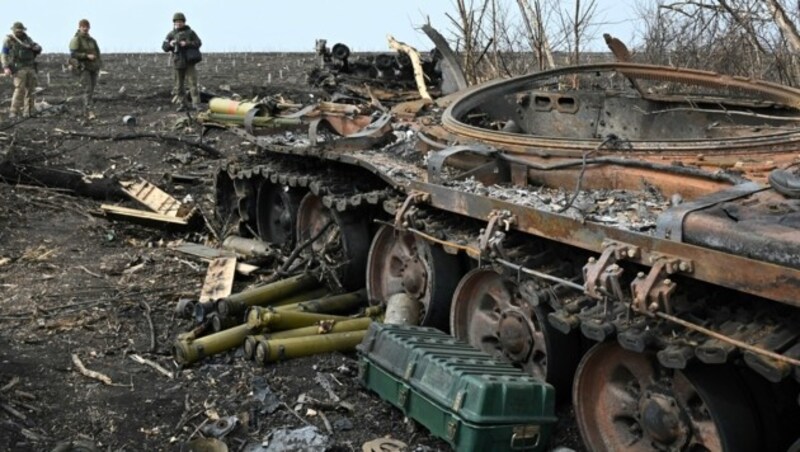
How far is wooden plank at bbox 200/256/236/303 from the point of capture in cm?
864

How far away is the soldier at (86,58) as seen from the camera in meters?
18.3

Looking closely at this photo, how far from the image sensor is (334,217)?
28.7 ft

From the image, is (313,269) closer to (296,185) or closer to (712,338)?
(296,185)

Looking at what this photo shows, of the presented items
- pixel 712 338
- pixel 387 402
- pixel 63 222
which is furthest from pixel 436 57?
pixel 712 338

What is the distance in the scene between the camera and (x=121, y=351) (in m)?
7.47

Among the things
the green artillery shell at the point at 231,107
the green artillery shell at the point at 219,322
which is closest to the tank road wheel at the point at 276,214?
the green artillery shell at the point at 231,107

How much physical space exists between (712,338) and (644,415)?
2.74 feet

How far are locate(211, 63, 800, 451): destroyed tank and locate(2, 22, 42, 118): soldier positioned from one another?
8.94 m

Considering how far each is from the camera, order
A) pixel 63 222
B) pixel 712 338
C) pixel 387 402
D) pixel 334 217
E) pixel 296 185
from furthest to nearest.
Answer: pixel 63 222 → pixel 296 185 → pixel 334 217 → pixel 387 402 → pixel 712 338

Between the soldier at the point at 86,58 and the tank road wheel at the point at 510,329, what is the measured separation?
507 inches

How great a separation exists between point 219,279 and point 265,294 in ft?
2.74

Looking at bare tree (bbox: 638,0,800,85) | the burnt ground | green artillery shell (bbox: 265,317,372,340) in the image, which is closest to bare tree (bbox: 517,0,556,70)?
bare tree (bbox: 638,0,800,85)

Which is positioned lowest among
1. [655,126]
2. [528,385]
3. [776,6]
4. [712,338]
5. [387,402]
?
[387,402]

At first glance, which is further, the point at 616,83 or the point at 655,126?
the point at 616,83
